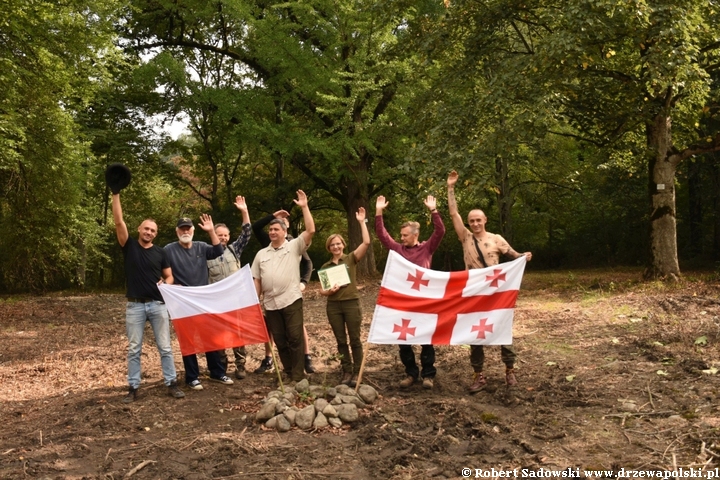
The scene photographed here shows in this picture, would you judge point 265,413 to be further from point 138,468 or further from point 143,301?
point 143,301

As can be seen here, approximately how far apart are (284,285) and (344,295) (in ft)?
2.27

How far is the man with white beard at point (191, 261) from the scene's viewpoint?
7.25m

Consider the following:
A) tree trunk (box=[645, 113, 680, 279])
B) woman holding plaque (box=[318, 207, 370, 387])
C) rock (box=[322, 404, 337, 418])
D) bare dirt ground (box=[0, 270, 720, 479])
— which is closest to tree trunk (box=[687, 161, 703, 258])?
tree trunk (box=[645, 113, 680, 279])

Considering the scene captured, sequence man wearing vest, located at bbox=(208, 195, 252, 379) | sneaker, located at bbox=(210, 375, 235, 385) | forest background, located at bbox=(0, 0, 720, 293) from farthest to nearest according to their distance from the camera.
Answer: forest background, located at bbox=(0, 0, 720, 293) → man wearing vest, located at bbox=(208, 195, 252, 379) → sneaker, located at bbox=(210, 375, 235, 385)

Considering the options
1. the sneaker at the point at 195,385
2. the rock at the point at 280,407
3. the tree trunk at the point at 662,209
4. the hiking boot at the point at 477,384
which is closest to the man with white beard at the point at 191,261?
the sneaker at the point at 195,385

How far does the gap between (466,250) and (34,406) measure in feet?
17.4

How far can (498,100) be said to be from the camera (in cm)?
1259

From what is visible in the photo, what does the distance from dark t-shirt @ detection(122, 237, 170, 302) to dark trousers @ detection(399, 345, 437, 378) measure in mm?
2840

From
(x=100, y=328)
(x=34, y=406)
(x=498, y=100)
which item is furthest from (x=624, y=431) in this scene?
(x=100, y=328)

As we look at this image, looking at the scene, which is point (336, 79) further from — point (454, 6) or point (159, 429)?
point (159, 429)

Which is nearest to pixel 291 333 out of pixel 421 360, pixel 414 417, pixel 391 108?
pixel 421 360

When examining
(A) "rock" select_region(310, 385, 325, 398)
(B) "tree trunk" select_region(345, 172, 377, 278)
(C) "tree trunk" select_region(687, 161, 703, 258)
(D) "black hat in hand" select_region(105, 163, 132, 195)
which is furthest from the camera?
(C) "tree trunk" select_region(687, 161, 703, 258)

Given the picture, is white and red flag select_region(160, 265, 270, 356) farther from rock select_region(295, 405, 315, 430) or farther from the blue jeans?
rock select_region(295, 405, 315, 430)

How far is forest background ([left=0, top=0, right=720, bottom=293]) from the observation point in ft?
41.5
